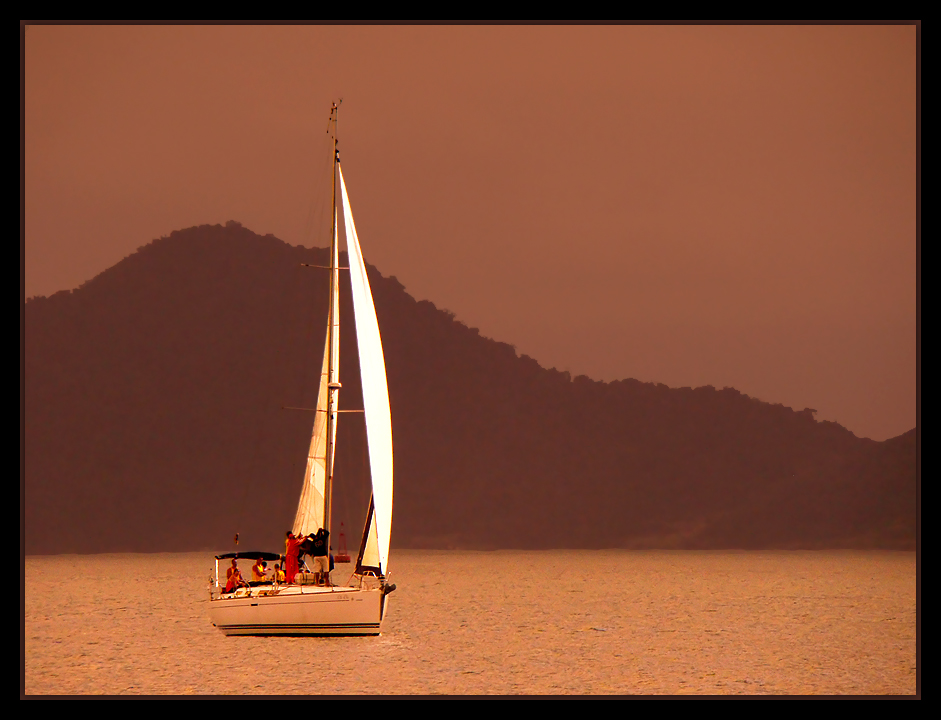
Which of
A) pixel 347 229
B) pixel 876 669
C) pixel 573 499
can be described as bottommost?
pixel 573 499

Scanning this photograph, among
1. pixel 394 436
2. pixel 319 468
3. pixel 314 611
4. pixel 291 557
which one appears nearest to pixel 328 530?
pixel 291 557

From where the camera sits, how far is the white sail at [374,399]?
2569cm

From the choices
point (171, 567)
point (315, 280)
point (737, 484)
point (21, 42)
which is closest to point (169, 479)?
point (315, 280)

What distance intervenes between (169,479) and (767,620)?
4112 inches

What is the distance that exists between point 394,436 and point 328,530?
114847 mm

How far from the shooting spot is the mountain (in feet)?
433

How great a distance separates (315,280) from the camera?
14800cm

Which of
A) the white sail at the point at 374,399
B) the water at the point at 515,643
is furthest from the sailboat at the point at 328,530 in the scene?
the water at the point at 515,643

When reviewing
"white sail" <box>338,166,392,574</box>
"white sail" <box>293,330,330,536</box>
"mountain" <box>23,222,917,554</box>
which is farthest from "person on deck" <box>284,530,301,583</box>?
"mountain" <box>23,222,917,554</box>

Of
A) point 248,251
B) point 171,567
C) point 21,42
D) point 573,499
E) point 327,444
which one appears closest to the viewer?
point 21,42

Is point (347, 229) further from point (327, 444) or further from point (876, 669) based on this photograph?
point (876, 669)

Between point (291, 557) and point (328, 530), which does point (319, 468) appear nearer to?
point (328, 530)

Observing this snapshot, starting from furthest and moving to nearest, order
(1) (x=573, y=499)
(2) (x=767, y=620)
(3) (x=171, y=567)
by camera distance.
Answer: (1) (x=573, y=499), (3) (x=171, y=567), (2) (x=767, y=620)

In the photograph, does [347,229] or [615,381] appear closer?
[347,229]
